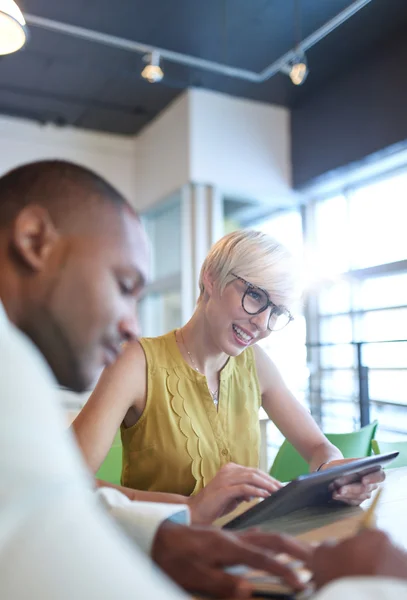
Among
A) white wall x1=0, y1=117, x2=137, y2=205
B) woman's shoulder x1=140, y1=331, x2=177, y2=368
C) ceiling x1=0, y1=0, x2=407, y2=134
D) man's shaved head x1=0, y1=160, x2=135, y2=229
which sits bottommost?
woman's shoulder x1=140, y1=331, x2=177, y2=368

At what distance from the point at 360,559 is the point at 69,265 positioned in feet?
1.54

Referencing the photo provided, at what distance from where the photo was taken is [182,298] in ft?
17.3

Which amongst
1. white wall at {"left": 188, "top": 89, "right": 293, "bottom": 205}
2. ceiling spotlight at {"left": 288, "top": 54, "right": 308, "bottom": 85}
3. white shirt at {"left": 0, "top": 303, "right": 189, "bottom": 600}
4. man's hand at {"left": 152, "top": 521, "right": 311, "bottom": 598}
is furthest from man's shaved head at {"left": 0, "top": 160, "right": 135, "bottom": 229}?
white wall at {"left": 188, "top": 89, "right": 293, "bottom": 205}

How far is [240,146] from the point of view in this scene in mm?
5355

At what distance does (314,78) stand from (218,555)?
191 inches

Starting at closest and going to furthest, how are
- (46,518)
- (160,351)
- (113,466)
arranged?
(46,518) < (160,351) < (113,466)

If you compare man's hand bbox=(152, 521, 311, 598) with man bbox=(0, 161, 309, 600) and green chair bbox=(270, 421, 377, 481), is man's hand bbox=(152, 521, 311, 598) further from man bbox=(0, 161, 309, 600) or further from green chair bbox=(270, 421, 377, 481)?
green chair bbox=(270, 421, 377, 481)

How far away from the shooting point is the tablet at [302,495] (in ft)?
3.34

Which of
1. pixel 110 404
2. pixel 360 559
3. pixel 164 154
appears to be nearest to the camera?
pixel 360 559

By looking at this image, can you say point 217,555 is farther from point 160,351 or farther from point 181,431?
point 160,351

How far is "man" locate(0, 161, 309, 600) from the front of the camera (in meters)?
0.39

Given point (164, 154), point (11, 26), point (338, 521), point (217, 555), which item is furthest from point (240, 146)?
point (217, 555)

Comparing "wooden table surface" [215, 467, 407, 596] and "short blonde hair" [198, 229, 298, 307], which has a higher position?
"short blonde hair" [198, 229, 298, 307]

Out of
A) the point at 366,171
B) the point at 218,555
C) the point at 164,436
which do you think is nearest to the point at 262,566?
the point at 218,555
